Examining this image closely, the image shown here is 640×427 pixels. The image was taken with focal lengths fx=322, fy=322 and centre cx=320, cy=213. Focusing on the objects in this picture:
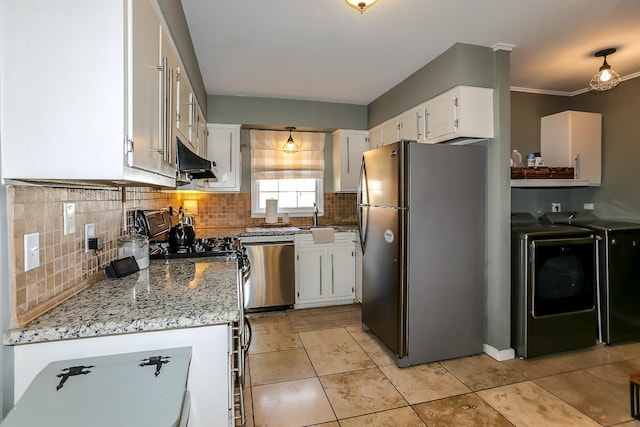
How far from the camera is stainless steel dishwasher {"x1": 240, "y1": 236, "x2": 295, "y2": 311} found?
3.59m

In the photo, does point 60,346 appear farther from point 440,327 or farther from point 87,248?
point 440,327

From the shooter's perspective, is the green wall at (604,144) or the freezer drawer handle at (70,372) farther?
the green wall at (604,144)

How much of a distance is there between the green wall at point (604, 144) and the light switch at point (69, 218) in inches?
149

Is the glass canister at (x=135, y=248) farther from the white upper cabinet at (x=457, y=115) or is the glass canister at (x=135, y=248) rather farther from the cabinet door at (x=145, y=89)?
the white upper cabinet at (x=457, y=115)

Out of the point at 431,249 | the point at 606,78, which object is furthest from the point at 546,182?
the point at 431,249

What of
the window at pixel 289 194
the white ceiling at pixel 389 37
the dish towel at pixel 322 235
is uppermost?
the white ceiling at pixel 389 37

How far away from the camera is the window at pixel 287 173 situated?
4270 millimetres

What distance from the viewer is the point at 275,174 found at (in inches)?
169

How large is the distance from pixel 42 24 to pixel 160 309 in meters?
0.98

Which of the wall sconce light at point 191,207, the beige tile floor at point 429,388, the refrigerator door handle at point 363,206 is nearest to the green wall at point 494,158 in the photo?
the beige tile floor at point 429,388

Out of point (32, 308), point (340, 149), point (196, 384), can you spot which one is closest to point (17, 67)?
point (32, 308)

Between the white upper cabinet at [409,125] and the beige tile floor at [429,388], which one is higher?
the white upper cabinet at [409,125]

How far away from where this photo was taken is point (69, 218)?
1355 mm

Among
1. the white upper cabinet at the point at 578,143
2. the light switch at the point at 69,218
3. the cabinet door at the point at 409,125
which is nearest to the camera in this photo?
the light switch at the point at 69,218
